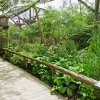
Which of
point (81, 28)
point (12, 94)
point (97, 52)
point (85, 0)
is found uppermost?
point (85, 0)

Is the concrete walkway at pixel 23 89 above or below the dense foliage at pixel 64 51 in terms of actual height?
below

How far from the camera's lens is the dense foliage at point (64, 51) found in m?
4.77

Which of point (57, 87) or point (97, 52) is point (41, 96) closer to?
point (57, 87)

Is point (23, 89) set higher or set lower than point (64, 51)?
lower

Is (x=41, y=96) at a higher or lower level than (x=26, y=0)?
lower

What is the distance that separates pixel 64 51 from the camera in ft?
29.8

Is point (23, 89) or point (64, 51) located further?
point (64, 51)

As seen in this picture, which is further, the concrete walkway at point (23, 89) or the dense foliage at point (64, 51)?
the concrete walkway at point (23, 89)

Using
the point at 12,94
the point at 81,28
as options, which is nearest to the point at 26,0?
the point at 81,28

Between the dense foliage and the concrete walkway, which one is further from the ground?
the dense foliage

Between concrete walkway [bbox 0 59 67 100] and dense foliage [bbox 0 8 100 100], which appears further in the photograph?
concrete walkway [bbox 0 59 67 100]

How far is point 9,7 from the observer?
1091 cm

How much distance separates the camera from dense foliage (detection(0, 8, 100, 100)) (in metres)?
4.77

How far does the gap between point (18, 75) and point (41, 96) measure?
8.28 feet
